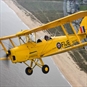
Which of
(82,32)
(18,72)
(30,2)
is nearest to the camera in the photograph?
(82,32)

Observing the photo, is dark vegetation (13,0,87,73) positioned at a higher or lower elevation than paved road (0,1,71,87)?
higher

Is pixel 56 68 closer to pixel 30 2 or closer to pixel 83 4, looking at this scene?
pixel 83 4

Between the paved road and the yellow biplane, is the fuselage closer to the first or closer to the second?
the yellow biplane

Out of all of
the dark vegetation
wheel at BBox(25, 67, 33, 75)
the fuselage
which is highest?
the dark vegetation

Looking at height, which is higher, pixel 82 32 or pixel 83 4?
pixel 83 4

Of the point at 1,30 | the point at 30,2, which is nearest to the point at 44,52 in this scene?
the point at 1,30

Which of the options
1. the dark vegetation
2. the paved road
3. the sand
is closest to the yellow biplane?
the paved road

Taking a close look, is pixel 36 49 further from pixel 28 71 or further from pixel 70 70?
pixel 70 70

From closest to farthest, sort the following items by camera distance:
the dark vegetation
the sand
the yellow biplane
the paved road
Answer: the yellow biplane < the paved road < the sand < the dark vegetation

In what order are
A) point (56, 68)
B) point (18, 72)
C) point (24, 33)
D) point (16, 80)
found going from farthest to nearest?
point (56, 68) < point (18, 72) < point (16, 80) < point (24, 33)

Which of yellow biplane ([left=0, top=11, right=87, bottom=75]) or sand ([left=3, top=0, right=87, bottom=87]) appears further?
sand ([left=3, top=0, right=87, bottom=87])

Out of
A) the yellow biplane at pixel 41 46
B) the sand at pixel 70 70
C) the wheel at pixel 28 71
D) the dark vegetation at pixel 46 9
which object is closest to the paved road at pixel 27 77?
the sand at pixel 70 70
